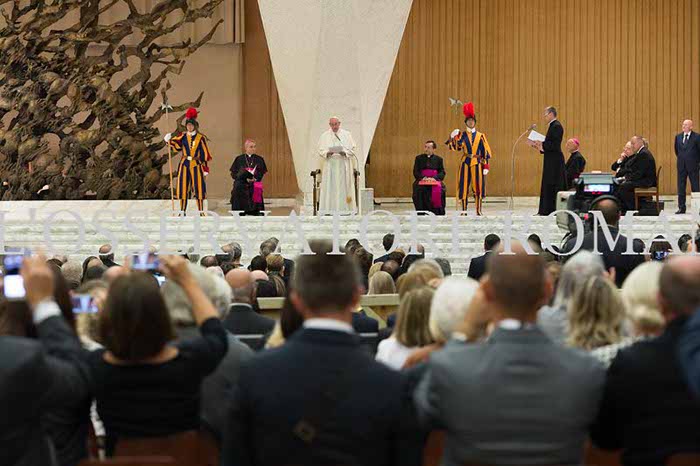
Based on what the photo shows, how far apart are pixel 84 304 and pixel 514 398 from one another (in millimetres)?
1672

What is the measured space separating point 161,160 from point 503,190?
6152mm

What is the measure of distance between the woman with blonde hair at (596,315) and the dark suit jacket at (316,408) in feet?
2.85

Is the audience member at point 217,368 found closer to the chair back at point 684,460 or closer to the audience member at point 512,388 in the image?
the audience member at point 512,388

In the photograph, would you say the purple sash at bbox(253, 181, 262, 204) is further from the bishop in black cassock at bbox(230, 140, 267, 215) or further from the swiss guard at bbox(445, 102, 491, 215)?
the swiss guard at bbox(445, 102, 491, 215)

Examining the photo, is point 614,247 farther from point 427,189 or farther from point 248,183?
point 248,183

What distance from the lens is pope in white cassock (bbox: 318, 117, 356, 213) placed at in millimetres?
14992

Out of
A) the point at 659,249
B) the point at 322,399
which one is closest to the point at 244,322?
the point at 322,399

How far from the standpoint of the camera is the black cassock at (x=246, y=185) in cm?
1577

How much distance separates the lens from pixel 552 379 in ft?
9.61

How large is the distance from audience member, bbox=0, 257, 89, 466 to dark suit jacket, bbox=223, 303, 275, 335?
1266 mm

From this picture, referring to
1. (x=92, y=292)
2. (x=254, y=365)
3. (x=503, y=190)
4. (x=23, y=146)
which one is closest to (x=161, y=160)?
(x=23, y=146)

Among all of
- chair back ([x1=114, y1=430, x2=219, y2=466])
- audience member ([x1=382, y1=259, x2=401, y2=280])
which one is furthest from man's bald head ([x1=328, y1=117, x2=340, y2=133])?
chair back ([x1=114, y1=430, x2=219, y2=466])

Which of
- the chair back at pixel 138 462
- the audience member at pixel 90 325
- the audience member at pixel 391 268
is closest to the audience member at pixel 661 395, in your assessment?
the chair back at pixel 138 462

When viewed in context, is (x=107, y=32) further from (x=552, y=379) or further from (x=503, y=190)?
(x=552, y=379)
